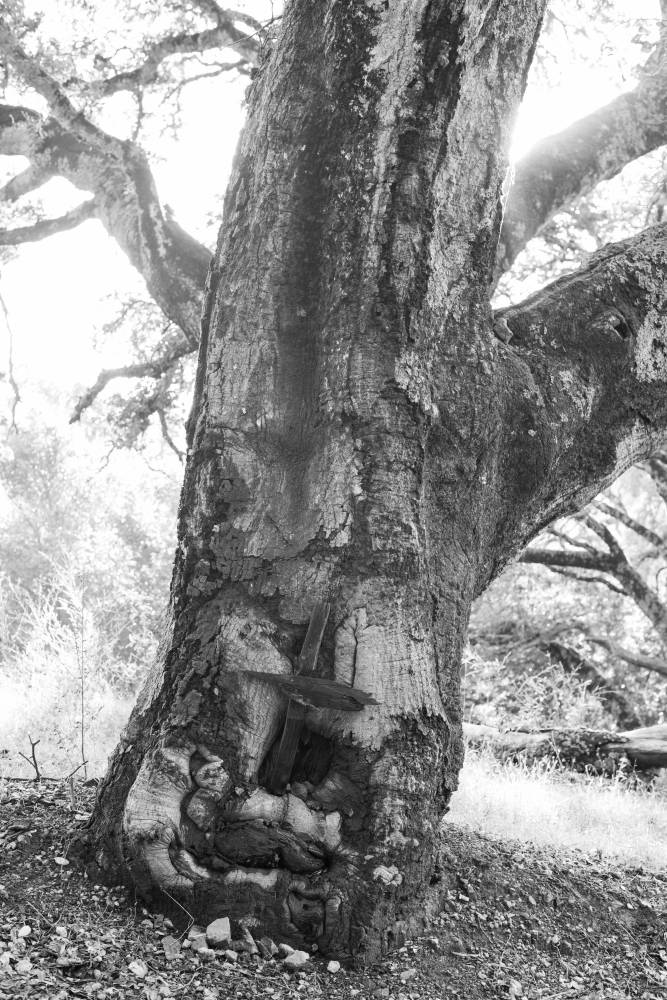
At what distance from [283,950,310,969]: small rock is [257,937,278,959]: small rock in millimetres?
41

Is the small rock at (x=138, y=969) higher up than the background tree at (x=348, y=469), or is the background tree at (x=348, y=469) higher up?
the background tree at (x=348, y=469)

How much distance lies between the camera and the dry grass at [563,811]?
4.28m

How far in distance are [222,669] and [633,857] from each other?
2.66 m

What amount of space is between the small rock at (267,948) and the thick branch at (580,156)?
11.8 feet

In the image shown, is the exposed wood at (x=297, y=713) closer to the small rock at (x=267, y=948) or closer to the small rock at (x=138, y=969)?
the small rock at (x=267, y=948)

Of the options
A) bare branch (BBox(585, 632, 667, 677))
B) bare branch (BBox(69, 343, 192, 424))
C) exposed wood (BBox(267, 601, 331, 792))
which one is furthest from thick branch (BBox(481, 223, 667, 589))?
bare branch (BBox(585, 632, 667, 677))

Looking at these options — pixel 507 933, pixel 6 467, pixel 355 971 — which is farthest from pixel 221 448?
pixel 6 467

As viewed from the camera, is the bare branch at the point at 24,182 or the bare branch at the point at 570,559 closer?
the bare branch at the point at 24,182

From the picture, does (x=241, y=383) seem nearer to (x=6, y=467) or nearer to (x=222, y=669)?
(x=222, y=669)

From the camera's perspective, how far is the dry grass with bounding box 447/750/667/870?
4.28 m

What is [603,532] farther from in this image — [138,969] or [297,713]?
[138,969]

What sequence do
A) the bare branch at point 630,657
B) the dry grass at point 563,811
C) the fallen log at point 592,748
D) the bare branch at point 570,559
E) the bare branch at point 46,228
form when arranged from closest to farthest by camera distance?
the dry grass at point 563,811 < the bare branch at point 46,228 < the fallen log at point 592,748 < the bare branch at point 570,559 < the bare branch at point 630,657

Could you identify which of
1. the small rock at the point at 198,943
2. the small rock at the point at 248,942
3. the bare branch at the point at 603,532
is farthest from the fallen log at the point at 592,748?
the small rock at the point at 198,943

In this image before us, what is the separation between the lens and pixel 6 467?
27016 mm
